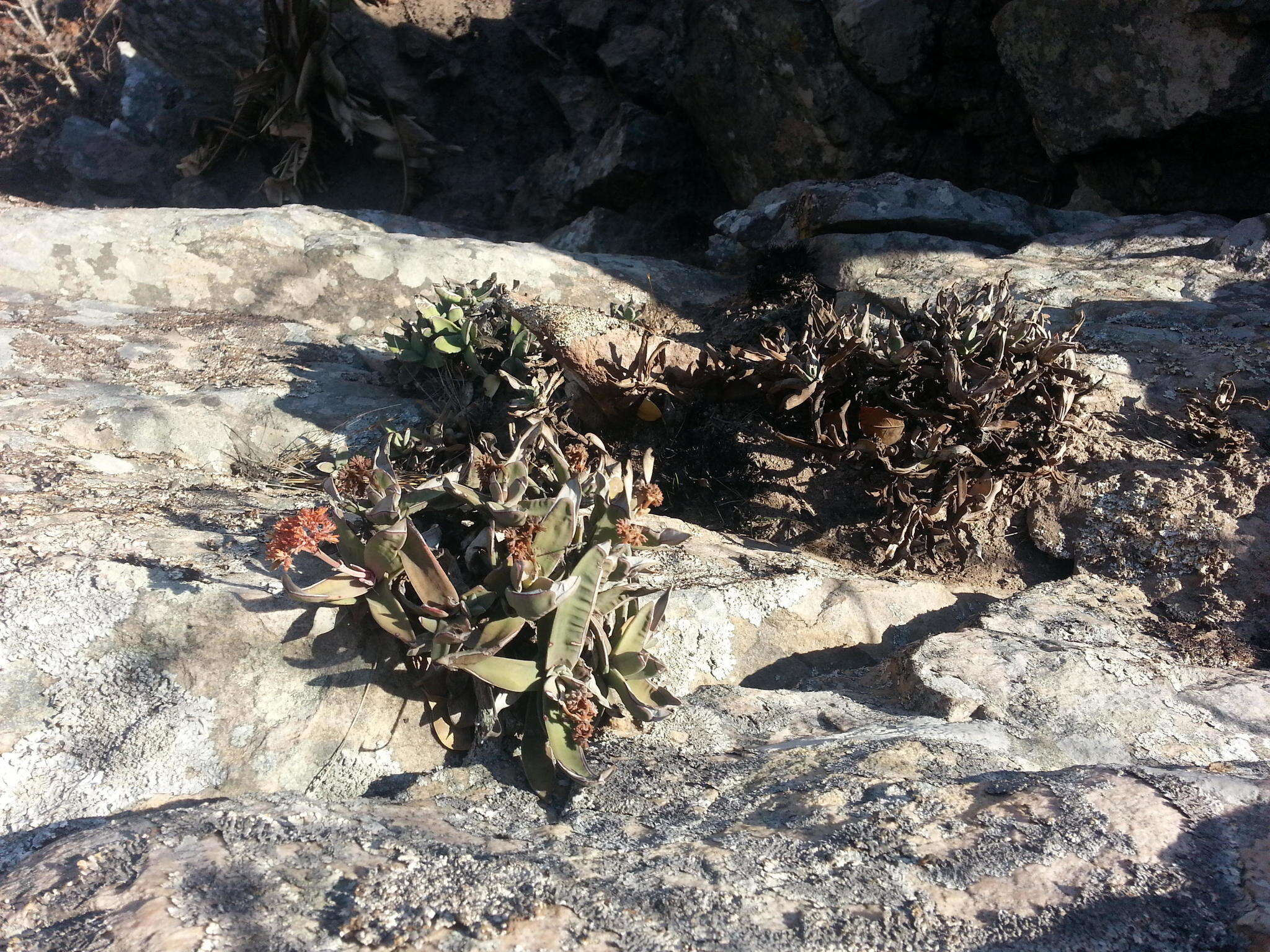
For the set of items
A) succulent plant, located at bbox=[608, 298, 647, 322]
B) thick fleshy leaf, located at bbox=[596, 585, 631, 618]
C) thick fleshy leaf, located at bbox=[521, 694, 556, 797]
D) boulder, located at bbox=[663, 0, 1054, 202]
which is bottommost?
thick fleshy leaf, located at bbox=[521, 694, 556, 797]

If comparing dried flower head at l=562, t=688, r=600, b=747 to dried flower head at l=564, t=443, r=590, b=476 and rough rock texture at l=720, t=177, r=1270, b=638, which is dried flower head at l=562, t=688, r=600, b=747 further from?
rough rock texture at l=720, t=177, r=1270, b=638

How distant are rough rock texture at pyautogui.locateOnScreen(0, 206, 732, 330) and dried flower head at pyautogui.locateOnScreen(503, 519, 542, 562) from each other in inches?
105

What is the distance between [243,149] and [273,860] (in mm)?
8003

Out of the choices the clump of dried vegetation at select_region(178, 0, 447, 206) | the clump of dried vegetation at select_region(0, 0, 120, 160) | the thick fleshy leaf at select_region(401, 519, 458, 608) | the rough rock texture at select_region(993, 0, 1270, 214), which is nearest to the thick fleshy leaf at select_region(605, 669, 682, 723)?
the thick fleshy leaf at select_region(401, 519, 458, 608)

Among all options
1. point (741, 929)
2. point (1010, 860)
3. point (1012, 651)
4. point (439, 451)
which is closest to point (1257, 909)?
point (1010, 860)

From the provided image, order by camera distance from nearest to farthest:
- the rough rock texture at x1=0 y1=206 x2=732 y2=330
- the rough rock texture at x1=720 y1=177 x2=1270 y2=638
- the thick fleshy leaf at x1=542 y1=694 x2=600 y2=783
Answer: the thick fleshy leaf at x1=542 y1=694 x2=600 y2=783, the rough rock texture at x1=720 y1=177 x2=1270 y2=638, the rough rock texture at x1=0 y1=206 x2=732 y2=330

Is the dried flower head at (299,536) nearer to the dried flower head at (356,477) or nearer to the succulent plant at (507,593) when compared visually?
the succulent plant at (507,593)

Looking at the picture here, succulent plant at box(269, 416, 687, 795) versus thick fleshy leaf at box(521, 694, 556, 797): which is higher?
succulent plant at box(269, 416, 687, 795)

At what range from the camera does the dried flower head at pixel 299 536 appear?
219 centimetres

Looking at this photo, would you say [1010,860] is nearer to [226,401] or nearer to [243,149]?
[226,401]

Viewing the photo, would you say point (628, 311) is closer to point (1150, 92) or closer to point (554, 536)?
point (554, 536)

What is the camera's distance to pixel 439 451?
12.2ft

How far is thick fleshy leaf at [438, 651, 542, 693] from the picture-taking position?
2143mm

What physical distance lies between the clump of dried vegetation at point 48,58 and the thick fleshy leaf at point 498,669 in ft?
29.1
